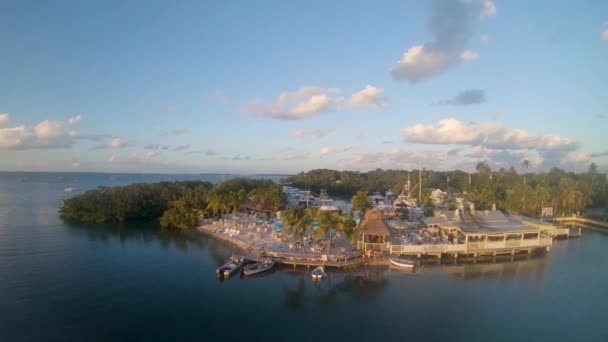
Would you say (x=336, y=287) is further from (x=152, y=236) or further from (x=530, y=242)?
(x=152, y=236)

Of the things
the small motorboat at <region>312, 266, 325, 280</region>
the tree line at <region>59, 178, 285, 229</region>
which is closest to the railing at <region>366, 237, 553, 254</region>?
the small motorboat at <region>312, 266, 325, 280</region>

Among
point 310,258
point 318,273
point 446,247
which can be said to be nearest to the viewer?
point 318,273

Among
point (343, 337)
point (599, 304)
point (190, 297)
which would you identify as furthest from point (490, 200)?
point (190, 297)

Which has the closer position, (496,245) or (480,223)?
(496,245)

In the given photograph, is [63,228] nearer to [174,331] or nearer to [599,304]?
[174,331]

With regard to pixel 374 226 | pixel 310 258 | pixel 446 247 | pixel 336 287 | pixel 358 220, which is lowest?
pixel 336 287

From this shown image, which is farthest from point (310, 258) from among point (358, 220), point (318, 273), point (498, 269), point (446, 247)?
point (498, 269)

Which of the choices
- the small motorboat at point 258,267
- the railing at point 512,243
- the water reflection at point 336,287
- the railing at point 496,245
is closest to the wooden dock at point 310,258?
the water reflection at point 336,287
